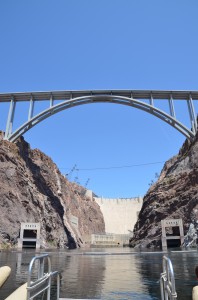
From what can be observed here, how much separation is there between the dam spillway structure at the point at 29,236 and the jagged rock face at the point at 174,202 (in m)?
18.7

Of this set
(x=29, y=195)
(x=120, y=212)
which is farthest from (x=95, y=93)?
(x=120, y=212)

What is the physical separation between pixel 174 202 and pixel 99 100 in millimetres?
25495

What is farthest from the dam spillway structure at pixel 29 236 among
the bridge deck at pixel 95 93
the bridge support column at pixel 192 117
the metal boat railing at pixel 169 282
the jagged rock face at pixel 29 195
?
the metal boat railing at pixel 169 282

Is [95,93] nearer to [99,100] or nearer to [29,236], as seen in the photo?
[99,100]

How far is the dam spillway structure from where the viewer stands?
4538cm

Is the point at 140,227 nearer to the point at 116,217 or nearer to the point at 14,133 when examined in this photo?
the point at 14,133

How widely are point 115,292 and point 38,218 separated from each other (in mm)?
45223

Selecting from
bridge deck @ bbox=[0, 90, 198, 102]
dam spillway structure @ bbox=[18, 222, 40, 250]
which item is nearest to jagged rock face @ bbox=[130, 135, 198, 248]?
bridge deck @ bbox=[0, 90, 198, 102]

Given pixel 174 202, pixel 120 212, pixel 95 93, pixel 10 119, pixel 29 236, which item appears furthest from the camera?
pixel 120 212

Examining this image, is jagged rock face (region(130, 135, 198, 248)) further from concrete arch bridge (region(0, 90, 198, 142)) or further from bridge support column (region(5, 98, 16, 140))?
bridge support column (region(5, 98, 16, 140))

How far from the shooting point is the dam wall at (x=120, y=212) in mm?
143250

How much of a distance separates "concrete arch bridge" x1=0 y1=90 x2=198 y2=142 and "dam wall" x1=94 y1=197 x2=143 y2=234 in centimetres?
9023

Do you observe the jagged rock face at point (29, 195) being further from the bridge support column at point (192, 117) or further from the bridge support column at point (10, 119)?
the bridge support column at point (192, 117)

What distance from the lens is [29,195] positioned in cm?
5288
